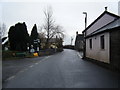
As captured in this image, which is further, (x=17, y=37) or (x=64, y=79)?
(x=17, y=37)

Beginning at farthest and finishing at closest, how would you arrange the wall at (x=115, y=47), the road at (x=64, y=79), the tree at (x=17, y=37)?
1. the tree at (x=17, y=37)
2. the wall at (x=115, y=47)
3. the road at (x=64, y=79)

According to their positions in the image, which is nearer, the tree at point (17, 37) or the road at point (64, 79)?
the road at point (64, 79)

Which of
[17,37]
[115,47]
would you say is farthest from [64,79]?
[17,37]

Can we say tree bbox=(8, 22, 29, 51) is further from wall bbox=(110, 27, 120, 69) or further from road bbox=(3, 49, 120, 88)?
wall bbox=(110, 27, 120, 69)

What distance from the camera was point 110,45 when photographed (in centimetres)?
1173

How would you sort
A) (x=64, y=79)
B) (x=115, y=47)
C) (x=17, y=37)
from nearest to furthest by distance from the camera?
(x=64, y=79), (x=115, y=47), (x=17, y=37)

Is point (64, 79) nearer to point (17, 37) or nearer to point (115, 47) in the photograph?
point (115, 47)

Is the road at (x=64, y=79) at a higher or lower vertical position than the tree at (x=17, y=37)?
lower

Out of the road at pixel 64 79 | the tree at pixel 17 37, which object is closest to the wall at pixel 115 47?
the road at pixel 64 79

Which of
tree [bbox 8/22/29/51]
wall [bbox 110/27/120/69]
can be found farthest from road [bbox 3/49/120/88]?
tree [bbox 8/22/29/51]

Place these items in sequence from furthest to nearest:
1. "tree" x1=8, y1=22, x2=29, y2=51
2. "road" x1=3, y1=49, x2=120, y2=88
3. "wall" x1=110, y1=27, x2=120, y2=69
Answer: "tree" x1=8, y1=22, x2=29, y2=51 < "wall" x1=110, y1=27, x2=120, y2=69 < "road" x1=3, y1=49, x2=120, y2=88

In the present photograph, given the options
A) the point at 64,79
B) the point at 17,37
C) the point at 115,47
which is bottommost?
the point at 64,79

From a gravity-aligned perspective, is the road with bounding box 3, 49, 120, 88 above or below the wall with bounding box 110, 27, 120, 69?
below

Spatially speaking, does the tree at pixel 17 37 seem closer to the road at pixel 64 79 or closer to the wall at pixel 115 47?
the road at pixel 64 79
